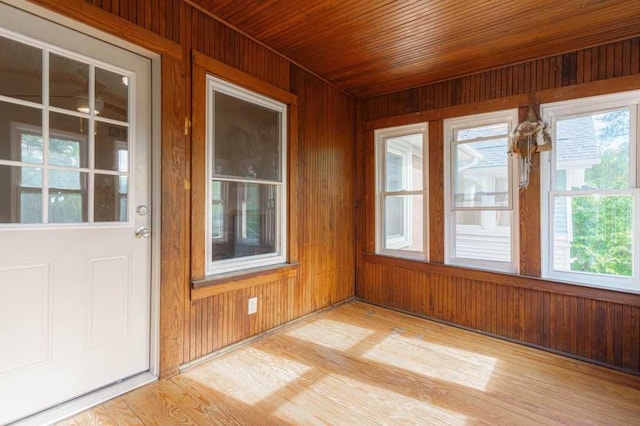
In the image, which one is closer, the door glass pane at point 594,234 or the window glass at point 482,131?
the door glass pane at point 594,234

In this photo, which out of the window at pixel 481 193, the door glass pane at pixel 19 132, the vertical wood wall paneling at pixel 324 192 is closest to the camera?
the door glass pane at pixel 19 132

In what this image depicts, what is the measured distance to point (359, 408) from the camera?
6.14ft

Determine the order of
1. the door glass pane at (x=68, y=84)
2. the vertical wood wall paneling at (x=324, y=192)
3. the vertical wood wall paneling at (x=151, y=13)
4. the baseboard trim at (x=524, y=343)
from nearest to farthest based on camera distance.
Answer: the door glass pane at (x=68, y=84) → the vertical wood wall paneling at (x=151, y=13) → the baseboard trim at (x=524, y=343) → the vertical wood wall paneling at (x=324, y=192)

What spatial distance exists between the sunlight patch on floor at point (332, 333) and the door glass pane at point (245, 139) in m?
1.45

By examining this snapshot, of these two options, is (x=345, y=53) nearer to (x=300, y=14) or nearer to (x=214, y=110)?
(x=300, y=14)

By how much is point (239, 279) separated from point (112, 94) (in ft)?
5.00

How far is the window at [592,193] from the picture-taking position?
8.09 ft

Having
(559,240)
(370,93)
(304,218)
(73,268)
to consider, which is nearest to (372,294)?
(304,218)

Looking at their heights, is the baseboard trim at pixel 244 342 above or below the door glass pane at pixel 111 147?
below

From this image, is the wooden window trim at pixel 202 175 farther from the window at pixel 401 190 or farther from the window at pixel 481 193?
the window at pixel 481 193

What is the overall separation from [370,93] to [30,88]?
121 inches

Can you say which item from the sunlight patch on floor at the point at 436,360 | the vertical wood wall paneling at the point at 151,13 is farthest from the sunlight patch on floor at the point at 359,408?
the vertical wood wall paneling at the point at 151,13

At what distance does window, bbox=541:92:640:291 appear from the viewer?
247 centimetres

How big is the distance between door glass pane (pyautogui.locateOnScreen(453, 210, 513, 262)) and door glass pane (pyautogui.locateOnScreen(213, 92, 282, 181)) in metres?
1.95
